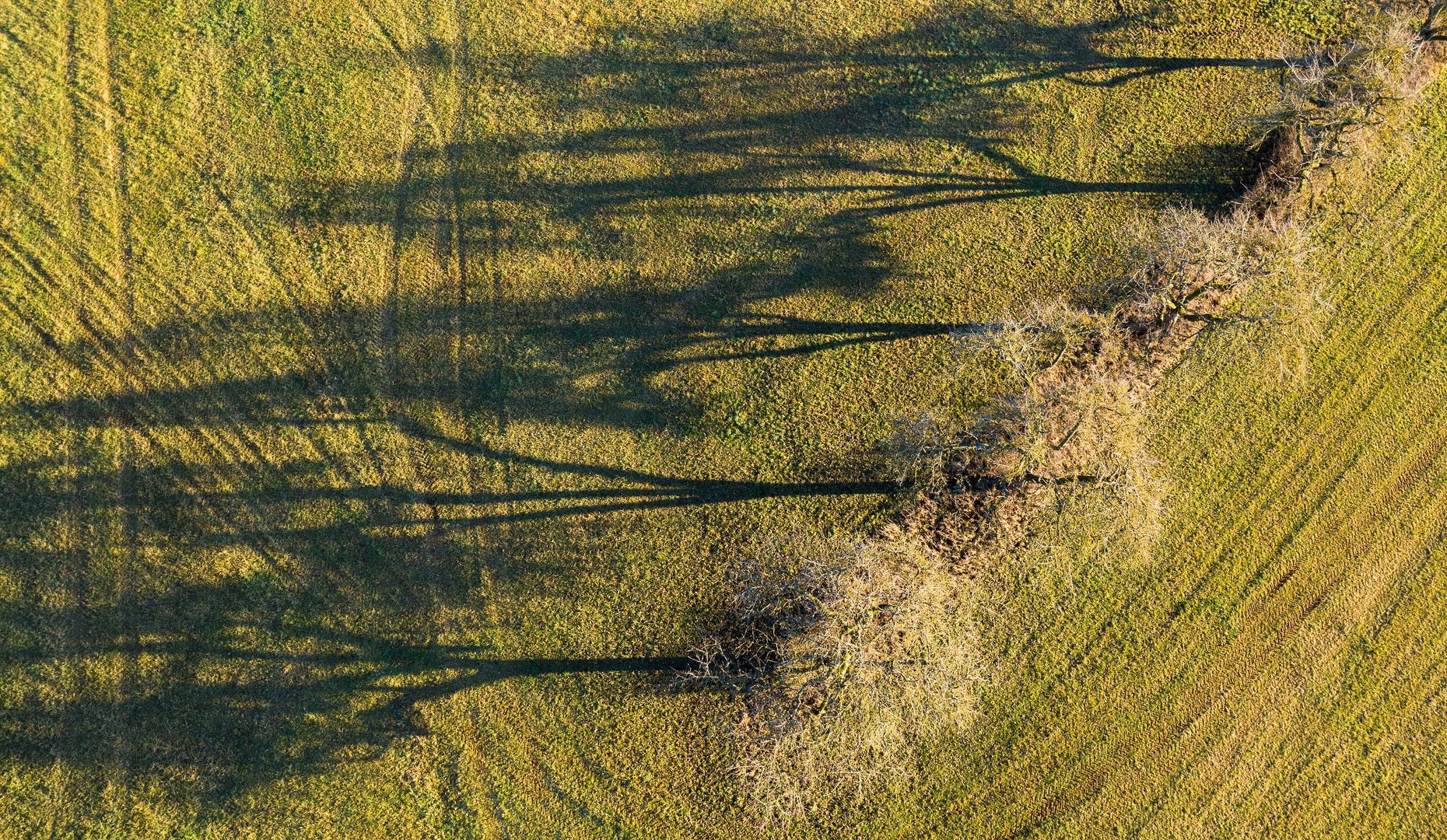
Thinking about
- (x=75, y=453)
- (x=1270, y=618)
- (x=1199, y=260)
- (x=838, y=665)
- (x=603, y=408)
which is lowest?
(x=75, y=453)

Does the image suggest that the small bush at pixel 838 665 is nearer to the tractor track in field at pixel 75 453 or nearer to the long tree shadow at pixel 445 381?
the long tree shadow at pixel 445 381

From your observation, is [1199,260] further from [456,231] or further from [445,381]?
[445,381]

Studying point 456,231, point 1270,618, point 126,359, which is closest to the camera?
point 126,359

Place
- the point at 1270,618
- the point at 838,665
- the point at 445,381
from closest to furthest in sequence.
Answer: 1. the point at 838,665
2. the point at 445,381
3. the point at 1270,618

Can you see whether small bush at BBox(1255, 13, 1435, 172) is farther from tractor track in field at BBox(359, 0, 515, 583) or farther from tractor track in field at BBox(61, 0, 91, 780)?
tractor track in field at BBox(61, 0, 91, 780)

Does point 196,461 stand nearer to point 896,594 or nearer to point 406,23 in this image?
point 406,23

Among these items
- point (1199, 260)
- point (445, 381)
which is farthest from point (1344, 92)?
point (445, 381)

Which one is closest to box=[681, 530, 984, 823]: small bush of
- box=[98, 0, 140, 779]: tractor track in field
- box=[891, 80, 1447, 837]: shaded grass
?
box=[891, 80, 1447, 837]: shaded grass

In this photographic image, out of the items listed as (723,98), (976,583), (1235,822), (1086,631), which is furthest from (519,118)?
(1235,822)
